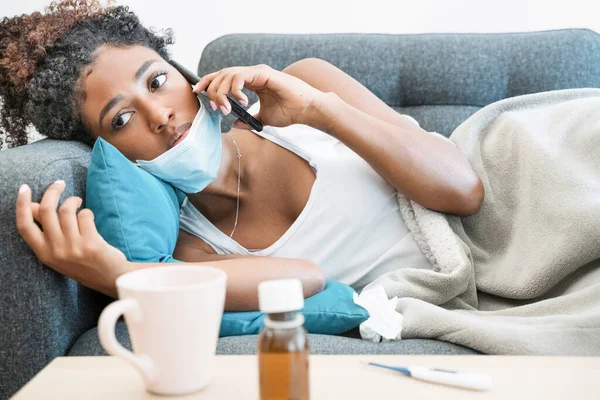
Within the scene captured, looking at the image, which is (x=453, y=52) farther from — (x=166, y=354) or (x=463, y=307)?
(x=166, y=354)

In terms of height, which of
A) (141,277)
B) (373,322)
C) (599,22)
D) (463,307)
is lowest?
(463,307)

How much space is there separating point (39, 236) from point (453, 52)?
3.66 ft

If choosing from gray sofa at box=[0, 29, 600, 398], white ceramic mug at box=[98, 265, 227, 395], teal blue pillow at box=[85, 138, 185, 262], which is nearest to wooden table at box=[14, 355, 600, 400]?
white ceramic mug at box=[98, 265, 227, 395]

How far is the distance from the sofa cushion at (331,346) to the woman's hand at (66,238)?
10 centimetres

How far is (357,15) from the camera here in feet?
6.55

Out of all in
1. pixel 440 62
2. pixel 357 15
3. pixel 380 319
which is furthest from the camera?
pixel 357 15

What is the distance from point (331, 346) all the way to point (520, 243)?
427mm

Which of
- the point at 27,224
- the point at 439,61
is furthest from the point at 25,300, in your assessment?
the point at 439,61

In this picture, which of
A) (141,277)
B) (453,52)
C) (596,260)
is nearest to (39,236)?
(141,277)

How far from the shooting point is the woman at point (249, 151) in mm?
1080

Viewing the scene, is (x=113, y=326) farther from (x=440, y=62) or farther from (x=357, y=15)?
(x=357, y=15)

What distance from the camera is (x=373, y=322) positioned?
87 centimetres

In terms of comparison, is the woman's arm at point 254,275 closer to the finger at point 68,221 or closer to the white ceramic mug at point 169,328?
the finger at point 68,221

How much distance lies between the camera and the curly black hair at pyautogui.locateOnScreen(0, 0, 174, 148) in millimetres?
1080
